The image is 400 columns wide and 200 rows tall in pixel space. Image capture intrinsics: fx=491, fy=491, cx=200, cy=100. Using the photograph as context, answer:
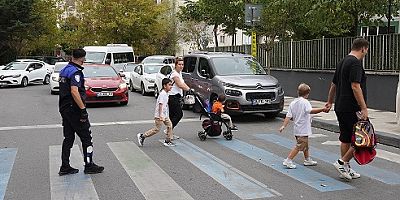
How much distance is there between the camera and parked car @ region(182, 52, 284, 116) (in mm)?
12383

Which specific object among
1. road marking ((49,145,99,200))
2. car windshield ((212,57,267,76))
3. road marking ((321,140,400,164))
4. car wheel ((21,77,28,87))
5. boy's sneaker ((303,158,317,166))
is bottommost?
road marking ((321,140,400,164))

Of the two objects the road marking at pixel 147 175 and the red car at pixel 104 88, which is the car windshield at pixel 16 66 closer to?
the red car at pixel 104 88

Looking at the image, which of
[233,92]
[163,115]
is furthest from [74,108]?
[233,92]

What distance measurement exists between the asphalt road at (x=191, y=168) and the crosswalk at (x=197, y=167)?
0.01m

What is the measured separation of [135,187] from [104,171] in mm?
1124

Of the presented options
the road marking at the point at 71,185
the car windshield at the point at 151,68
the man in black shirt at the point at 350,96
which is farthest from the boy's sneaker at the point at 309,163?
the car windshield at the point at 151,68

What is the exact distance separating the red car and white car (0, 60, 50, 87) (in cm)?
1162

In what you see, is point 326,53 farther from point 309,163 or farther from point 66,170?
point 66,170

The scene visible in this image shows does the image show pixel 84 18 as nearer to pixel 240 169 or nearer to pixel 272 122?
pixel 272 122

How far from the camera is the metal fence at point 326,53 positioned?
14.1m

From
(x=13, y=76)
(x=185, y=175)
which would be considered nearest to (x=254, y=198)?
(x=185, y=175)

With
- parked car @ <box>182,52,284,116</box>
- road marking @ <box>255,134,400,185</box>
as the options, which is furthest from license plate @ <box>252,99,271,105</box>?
road marking @ <box>255,134,400,185</box>

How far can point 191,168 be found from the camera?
7.45 metres

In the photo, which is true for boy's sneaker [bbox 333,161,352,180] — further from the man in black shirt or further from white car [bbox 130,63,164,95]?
white car [bbox 130,63,164,95]
